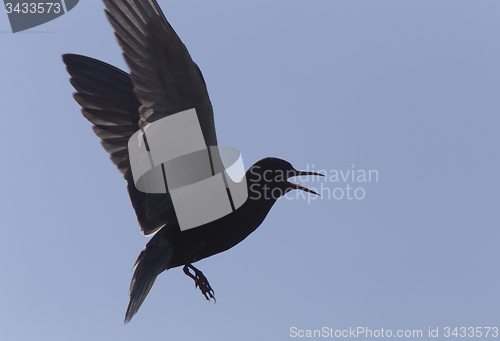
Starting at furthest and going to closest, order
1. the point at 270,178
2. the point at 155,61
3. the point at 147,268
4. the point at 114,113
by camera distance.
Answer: the point at 114,113 < the point at 270,178 < the point at 147,268 < the point at 155,61

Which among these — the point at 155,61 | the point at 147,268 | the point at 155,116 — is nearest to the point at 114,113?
the point at 155,116

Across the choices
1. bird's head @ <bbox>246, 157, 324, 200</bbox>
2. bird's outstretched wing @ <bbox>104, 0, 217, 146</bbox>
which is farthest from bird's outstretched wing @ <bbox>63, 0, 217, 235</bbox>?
bird's head @ <bbox>246, 157, 324, 200</bbox>

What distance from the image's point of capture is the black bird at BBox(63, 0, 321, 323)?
4785 millimetres

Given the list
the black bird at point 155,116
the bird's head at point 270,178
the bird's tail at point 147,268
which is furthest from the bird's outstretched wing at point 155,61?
the bird's tail at point 147,268

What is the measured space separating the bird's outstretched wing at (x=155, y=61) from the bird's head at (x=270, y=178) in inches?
44.6

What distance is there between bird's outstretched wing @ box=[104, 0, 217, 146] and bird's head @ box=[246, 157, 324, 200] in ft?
3.72

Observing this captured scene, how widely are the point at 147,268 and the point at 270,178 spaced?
156cm

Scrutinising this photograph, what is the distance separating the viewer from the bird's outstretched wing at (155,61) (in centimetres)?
472

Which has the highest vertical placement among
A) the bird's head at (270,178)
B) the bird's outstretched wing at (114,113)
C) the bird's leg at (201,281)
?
the bird's outstretched wing at (114,113)

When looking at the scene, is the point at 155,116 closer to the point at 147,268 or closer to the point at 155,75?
the point at 155,75

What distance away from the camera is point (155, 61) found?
15.8 ft

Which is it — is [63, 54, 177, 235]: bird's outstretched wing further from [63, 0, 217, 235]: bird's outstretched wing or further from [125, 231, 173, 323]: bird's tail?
[125, 231, 173, 323]: bird's tail

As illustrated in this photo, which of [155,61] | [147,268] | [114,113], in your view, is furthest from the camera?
[114,113]

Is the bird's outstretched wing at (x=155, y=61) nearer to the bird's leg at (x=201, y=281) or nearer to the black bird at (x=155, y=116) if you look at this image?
the black bird at (x=155, y=116)
